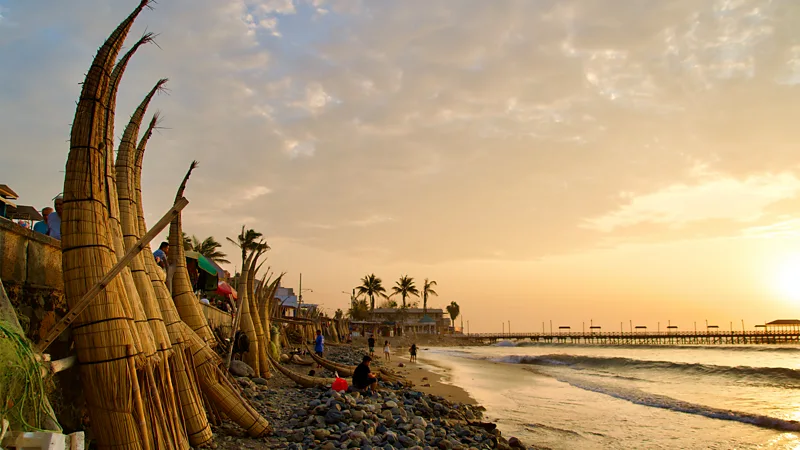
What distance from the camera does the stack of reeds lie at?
4.68 metres

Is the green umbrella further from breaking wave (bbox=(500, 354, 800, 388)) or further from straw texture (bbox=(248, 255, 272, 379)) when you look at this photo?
breaking wave (bbox=(500, 354, 800, 388))

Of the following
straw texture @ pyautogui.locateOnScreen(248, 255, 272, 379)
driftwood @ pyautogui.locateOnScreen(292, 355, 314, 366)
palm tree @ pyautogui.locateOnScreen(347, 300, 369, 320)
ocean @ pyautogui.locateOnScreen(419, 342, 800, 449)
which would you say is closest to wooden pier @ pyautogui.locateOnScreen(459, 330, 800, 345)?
palm tree @ pyautogui.locateOnScreen(347, 300, 369, 320)

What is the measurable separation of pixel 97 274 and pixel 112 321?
454 mm

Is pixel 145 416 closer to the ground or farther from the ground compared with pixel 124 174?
closer to the ground

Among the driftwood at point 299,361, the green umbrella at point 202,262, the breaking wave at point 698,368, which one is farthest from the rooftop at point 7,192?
Result: the breaking wave at point 698,368

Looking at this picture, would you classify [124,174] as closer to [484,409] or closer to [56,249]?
[56,249]

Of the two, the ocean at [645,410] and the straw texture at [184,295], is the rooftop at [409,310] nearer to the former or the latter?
the ocean at [645,410]

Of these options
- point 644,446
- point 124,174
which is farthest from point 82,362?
point 644,446

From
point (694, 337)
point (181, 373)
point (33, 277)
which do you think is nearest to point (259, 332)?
point (181, 373)

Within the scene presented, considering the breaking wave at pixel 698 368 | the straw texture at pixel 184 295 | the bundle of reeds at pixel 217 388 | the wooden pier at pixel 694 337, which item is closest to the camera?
the bundle of reeds at pixel 217 388

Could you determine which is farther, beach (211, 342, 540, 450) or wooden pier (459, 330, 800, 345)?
wooden pier (459, 330, 800, 345)

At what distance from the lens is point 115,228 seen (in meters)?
5.93

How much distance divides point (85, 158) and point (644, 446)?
12.6 meters

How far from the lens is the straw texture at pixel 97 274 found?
4668 mm
